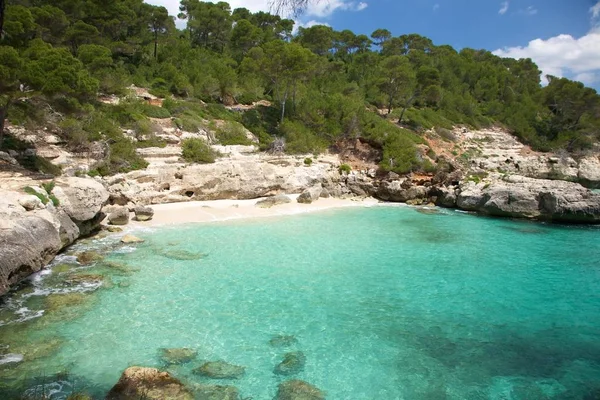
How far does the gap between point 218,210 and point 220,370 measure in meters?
14.3

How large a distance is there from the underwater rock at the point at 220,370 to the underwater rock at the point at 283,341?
1161mm

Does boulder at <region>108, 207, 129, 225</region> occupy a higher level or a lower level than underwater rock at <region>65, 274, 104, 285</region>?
higher

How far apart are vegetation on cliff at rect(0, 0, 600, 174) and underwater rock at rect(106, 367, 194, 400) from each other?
14.2 m

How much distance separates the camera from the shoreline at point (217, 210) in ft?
62.2

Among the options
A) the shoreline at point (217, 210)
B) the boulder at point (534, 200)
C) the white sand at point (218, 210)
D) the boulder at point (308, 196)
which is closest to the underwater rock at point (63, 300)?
the shoreline at point (217, 210)

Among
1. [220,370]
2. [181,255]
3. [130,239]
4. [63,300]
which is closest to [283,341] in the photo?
[220,370]

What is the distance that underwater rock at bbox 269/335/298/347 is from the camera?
28.7ft

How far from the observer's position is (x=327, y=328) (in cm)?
959

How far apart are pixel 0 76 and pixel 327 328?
1585 centimetres

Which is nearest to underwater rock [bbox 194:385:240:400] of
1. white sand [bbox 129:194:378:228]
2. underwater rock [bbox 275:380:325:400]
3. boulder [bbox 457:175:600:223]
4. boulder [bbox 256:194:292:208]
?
underwater rock [bbox 275:380:325:400]

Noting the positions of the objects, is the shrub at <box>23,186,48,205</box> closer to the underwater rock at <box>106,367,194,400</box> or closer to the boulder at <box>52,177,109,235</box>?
the boulder at <box>52,177,109,235</box>

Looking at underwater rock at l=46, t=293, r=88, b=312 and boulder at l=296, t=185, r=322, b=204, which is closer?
underwater rock at l=46, t=293, r=88, b=312

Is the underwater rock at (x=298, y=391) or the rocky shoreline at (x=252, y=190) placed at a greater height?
the rocky shoreline at (x=252, y=190)

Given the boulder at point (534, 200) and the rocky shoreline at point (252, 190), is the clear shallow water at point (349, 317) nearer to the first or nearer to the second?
the rocky shoreline at point (252, 190)
